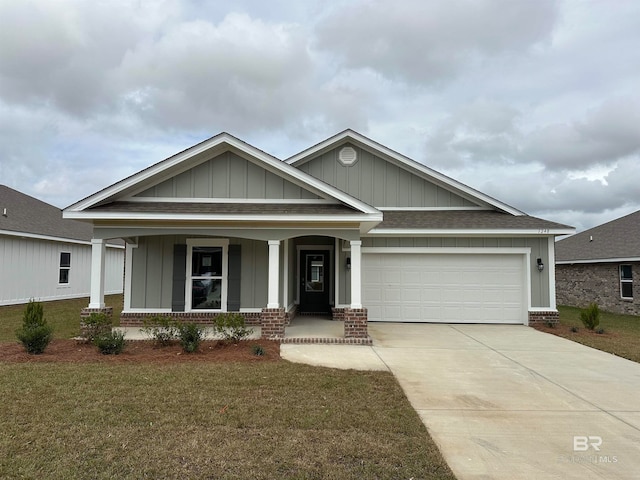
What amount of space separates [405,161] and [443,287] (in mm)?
4233

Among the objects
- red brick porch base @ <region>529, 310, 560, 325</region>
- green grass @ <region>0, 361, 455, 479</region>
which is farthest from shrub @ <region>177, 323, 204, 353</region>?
red brick porch base @ <region>529, 310, 560, 325</region>

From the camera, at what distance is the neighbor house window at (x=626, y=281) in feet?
53.3

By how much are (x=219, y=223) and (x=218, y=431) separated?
18.8ft

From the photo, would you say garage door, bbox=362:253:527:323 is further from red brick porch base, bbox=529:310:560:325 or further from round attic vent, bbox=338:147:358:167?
round attic vent, bbox=338:147:358:167

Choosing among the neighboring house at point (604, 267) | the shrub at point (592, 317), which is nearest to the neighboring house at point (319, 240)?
the shrub at point (592, 317)

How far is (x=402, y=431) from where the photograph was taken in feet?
14.3

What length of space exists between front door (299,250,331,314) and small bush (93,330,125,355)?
23.0 ft

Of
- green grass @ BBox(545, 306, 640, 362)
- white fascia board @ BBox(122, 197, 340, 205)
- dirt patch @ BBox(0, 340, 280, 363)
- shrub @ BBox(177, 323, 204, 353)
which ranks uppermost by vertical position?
white fascia board @ BBox(122, 197, 340, 205)

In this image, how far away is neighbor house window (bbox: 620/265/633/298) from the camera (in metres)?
16.2

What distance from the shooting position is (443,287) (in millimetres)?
12156

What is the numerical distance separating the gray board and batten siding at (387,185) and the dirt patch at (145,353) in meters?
6.74

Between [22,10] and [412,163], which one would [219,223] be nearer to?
[412,163]

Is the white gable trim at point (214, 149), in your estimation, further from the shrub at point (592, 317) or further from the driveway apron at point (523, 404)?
the shrub at point (592, 317)

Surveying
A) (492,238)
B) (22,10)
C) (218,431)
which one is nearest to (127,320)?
(218,431)
